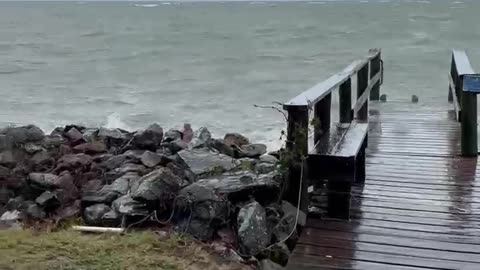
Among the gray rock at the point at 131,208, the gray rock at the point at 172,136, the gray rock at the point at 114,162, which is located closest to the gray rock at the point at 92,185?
the gray rock at the point at 114,162

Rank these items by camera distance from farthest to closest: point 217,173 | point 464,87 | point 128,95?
1. point 128,95
2. point 464,87
3. point 217,173

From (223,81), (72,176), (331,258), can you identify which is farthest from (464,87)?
(223,81)

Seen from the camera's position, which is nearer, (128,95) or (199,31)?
(128,95)

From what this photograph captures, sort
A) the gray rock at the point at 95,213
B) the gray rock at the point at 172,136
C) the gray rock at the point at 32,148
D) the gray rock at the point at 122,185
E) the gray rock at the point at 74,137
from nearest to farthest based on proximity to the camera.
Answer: the gray rock at the point at 95,213, the gray rock at the point at 122,185, the gray rock at the point at 32,148, the gray rock at the point at 74,137, the gray rock at the point at 172,136

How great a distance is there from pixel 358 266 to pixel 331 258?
193 mm

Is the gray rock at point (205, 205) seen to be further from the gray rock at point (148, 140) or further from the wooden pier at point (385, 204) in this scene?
the gray rock at point (148, 140)

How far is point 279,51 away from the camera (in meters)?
37.0

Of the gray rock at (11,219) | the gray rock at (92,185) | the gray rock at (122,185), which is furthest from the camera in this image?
the gray rock at (92,185)

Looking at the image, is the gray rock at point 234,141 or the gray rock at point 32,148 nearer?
the gray rock at point 32,148

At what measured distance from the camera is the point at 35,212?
232 inches

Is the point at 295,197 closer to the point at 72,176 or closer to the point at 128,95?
the point at 72,176

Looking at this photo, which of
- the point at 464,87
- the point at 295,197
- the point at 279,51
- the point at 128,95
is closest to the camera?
the point at 295,197

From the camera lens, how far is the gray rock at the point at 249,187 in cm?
484

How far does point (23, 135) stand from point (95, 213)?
136 inches
